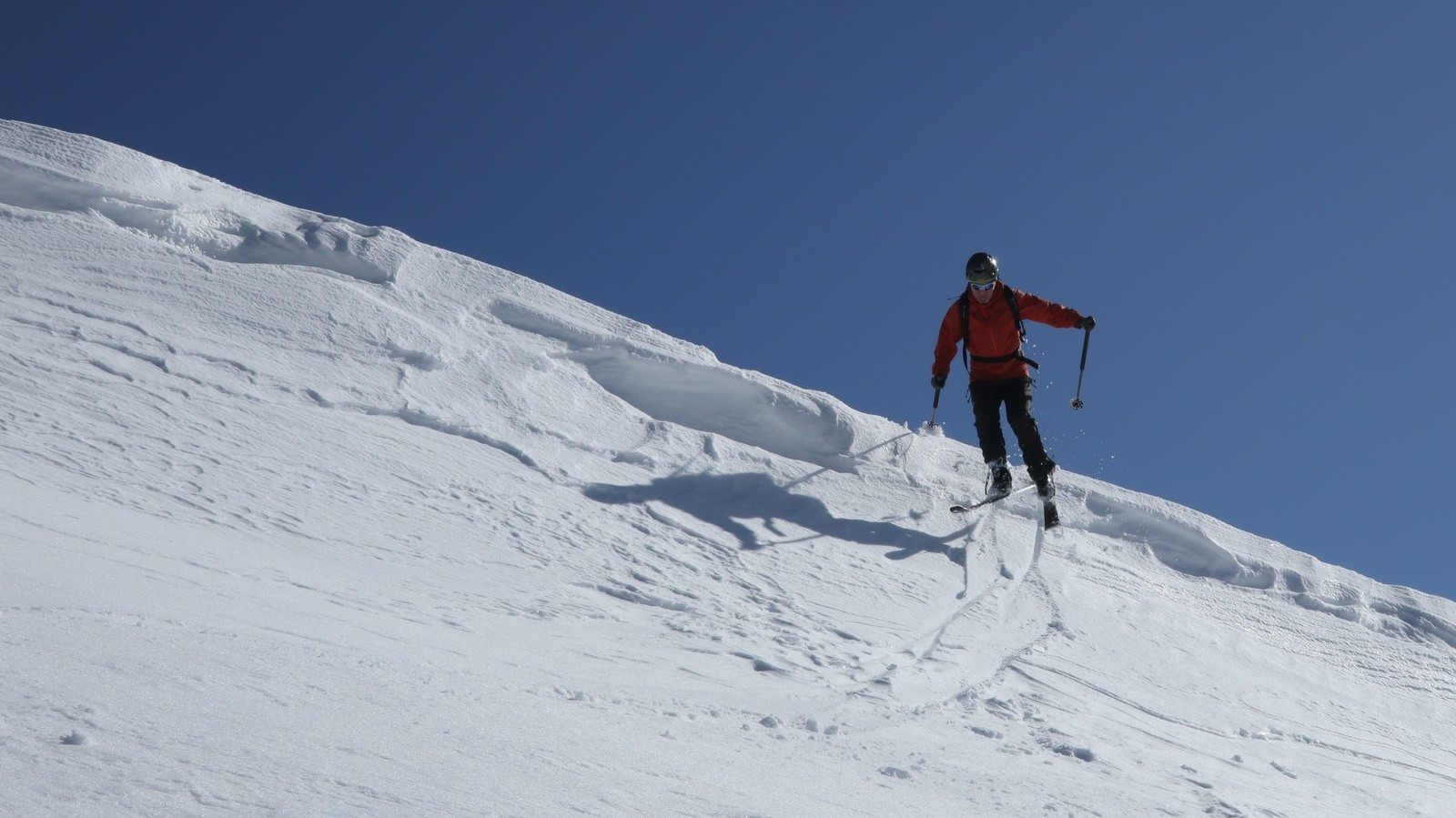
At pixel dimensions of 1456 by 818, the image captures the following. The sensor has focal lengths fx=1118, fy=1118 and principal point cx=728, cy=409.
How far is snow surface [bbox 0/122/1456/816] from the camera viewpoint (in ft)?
10.1

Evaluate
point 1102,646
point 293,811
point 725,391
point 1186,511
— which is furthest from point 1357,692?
point 293,811

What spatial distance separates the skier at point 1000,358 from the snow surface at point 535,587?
52 cm

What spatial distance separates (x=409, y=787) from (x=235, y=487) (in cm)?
339

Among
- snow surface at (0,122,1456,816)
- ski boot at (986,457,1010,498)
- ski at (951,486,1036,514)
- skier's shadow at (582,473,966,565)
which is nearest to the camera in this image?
snow surface at (0,122,1456,816)

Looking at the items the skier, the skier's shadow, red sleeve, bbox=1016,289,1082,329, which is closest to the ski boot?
the skier

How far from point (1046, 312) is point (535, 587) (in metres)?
5.07

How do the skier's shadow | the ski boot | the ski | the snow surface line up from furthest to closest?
1. the ski boot
2. the ski
3. the skier's shadow
4. the snow surface

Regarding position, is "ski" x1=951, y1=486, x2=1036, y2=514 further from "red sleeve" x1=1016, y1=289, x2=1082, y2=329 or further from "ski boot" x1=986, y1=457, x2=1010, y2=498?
"red sleeve" x1=1016, y1=289, x2=1082, y2=329

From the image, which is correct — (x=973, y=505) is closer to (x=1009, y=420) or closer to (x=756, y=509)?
(x=1009, y=420)

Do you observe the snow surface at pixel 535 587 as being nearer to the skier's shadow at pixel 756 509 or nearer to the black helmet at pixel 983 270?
the skier's shadow at pixel 756 509

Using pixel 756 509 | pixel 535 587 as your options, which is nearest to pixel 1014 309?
pixel 756 509

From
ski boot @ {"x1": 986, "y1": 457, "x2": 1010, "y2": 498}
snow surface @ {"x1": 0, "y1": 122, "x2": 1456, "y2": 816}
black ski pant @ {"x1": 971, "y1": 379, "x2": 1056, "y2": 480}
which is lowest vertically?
snow surface @ {"x1": 0, "y1": 122, "x2": 1456, "y2": 816}

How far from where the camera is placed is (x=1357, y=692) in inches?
282

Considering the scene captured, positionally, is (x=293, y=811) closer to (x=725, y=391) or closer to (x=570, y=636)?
(x=570, y=636)
